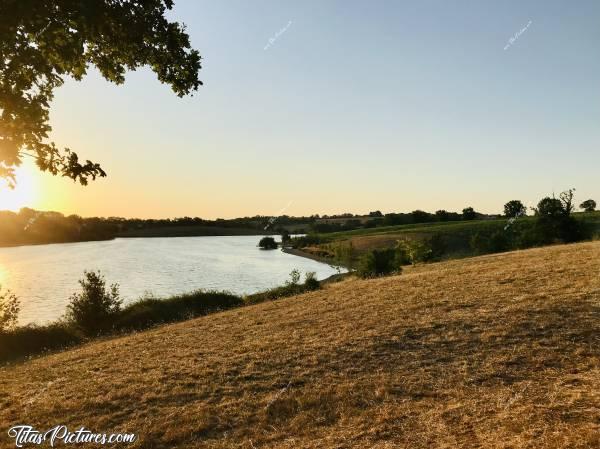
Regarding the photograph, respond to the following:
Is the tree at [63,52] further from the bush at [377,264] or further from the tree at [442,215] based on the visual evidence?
the tree at [442,215]

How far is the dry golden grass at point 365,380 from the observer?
334 inches

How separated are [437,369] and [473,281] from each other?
1275 cm

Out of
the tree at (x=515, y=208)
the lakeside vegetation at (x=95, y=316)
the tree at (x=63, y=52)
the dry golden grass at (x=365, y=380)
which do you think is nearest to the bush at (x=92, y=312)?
the lakeside vegetation at (x=95, y=316)

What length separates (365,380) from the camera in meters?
11.3

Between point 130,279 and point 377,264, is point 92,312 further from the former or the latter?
point 130,279

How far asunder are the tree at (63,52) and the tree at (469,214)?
533 ft

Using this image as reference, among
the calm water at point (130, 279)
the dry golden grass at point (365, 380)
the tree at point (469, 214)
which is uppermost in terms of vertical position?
the tree at point (469, 214)

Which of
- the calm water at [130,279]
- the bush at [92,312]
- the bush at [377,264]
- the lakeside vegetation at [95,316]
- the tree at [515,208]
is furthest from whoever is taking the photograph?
the tree at [515,208]

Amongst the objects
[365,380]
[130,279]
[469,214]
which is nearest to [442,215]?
[469,214]

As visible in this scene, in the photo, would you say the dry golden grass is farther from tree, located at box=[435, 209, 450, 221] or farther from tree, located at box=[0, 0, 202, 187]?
tree, located at box=[435, 209, 450, 221]

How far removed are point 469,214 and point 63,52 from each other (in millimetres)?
165339

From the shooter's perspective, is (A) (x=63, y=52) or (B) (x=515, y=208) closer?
(A) (x=63, y=52)

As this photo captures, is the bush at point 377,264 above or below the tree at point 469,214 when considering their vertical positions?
below

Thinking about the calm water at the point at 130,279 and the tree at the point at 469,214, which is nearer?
the calm water at the point at 130,279
